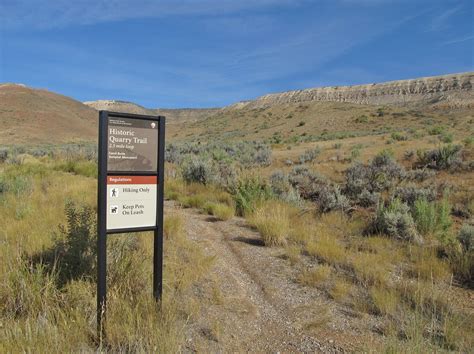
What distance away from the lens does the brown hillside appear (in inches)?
2452

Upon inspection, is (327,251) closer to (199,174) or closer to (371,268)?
(371,268)

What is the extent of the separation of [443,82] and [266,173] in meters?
91.9

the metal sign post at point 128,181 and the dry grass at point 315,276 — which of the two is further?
the dry grass at point 315,276

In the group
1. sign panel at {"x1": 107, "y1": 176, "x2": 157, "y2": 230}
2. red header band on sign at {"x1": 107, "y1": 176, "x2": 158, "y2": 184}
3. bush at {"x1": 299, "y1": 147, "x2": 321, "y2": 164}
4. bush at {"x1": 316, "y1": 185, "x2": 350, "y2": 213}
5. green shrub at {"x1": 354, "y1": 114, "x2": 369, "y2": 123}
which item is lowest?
bush at {"x1": 316, "y1": 185, "x2": 350, "y2": 213}

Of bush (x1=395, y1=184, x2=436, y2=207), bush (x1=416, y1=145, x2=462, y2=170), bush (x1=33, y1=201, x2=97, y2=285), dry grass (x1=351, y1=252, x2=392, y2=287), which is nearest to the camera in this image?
bush (x1=33, y1=201, x2=97, y2=285)

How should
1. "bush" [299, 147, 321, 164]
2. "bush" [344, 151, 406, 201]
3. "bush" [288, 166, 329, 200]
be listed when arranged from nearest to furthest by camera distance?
1. "bush" [344, 151, 406, 201]
2. "bush" [288, 166, 329, 200]
3. "bush" [299, 147, 321, 164]

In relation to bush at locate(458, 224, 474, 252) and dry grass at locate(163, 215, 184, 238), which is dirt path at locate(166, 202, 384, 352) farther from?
bush at locate(458, 224, 474, 252)

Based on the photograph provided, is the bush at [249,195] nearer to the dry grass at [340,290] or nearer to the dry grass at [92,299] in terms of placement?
the dry grass at [92,299]

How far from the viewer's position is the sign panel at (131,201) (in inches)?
139

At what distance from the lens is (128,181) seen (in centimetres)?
365

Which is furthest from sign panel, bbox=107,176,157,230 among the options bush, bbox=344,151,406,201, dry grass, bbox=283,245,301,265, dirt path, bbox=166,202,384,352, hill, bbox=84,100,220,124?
hill, bbox=84,100,220,124

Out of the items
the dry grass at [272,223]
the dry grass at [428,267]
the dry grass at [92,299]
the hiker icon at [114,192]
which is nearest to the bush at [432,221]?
the dry grass at [428,267]

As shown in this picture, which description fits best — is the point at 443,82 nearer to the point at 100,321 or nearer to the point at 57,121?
the point at 57,121

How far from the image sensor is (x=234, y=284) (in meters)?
4.91
